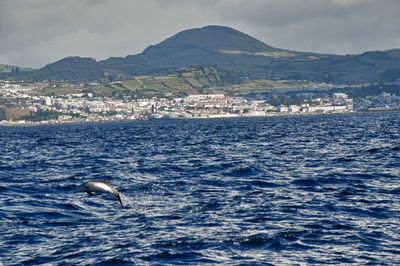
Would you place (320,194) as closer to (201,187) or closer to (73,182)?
(201,187)

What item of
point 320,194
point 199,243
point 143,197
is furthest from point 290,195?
point 199,243

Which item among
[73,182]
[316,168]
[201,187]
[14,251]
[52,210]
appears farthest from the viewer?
[316,168]

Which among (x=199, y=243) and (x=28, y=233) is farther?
(x=28, y=233)

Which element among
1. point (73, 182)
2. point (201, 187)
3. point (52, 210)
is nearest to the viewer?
point (52, 210)

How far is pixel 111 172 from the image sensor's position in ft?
145

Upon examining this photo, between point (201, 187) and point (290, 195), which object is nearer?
point (290, 195)

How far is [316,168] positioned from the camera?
1622 inches

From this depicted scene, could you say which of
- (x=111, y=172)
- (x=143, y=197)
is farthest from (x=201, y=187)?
(x=111, y=172)

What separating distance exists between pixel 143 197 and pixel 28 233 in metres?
9.40

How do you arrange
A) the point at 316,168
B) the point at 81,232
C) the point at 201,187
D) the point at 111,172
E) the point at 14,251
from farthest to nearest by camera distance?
the point at 111,172 < the point at 316,168 < the point at 201,187 < the point at 81,232 < the point at 14,251

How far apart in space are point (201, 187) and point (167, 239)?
13379 mm

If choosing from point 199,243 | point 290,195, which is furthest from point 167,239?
point 290,195

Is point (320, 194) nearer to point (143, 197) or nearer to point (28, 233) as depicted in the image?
point (143, 197)

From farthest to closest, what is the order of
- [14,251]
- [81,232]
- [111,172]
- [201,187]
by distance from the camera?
[111,172] < [201,187] < [81,232] < [14,251]
